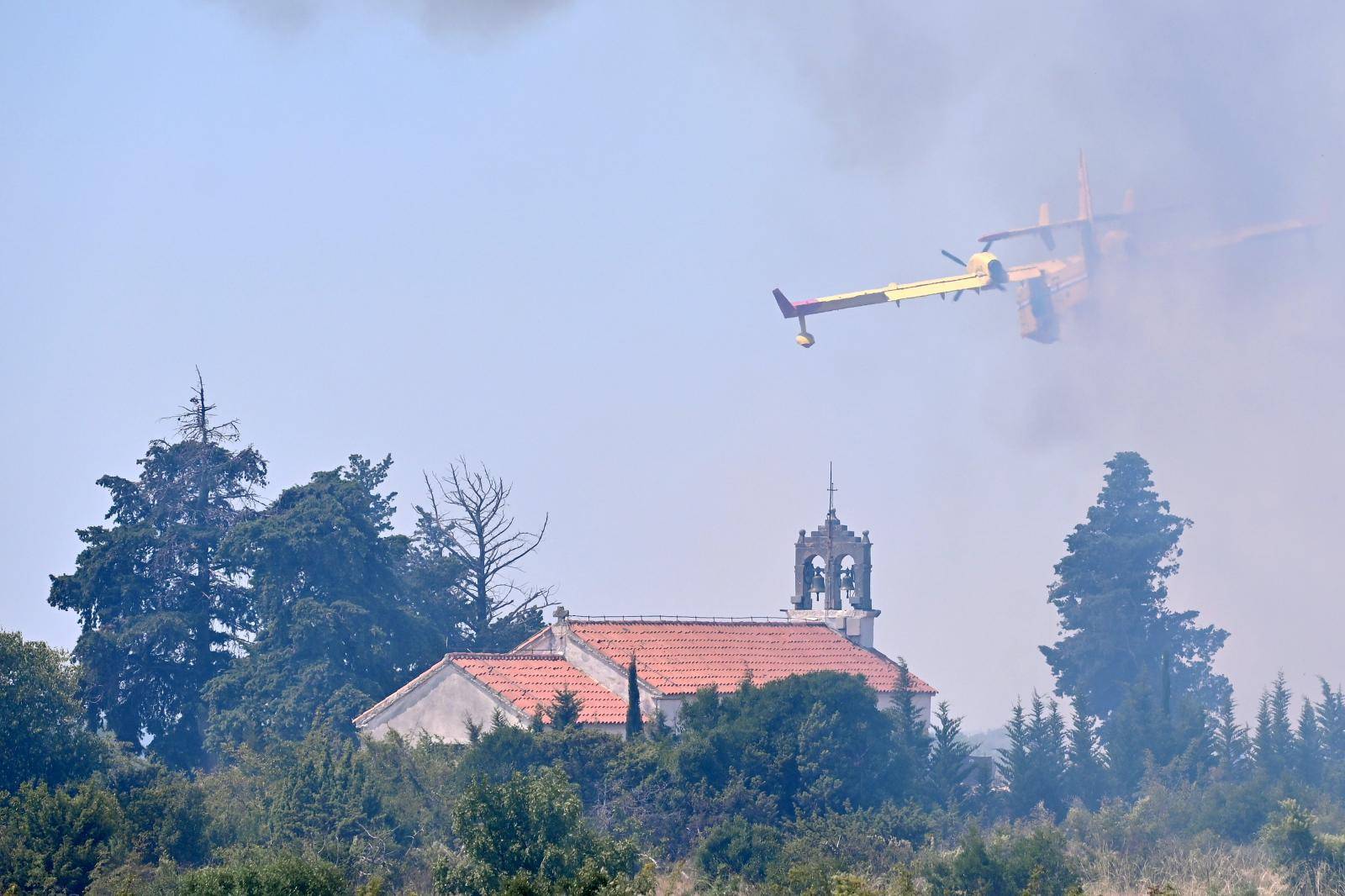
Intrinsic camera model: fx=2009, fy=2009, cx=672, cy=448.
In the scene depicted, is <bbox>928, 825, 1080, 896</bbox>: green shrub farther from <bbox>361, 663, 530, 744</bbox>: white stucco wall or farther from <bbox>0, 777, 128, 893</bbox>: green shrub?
<bbox>0, 777, 128, 893</bbox>: green shrub

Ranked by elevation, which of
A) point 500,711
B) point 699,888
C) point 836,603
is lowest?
point 699,888

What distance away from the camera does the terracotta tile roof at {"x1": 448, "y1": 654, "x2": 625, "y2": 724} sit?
199 ft

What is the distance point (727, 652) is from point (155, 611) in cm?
2113

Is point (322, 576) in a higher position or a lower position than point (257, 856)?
higher

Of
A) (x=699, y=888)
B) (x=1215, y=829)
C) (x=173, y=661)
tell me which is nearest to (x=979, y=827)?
(x=1215, y=829)

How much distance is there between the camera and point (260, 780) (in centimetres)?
5600

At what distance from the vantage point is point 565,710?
5919 cm

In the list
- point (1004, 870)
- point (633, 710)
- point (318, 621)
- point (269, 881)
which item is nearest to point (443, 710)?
point (633, 710)

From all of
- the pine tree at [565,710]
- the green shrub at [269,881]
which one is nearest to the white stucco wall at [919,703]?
the pine tree at [565,710]

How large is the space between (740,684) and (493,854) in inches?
857

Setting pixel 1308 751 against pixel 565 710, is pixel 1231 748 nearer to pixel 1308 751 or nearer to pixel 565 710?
pixel 1308 751

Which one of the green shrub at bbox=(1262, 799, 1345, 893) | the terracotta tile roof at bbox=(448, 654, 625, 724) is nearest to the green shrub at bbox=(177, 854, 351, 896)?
the terracotta tile roof at bbox=(448, 654, 625, 724)

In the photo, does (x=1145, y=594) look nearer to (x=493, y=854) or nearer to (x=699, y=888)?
(x=699, y=888)

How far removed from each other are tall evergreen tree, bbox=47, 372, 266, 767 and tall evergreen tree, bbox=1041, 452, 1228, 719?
1461 inches
